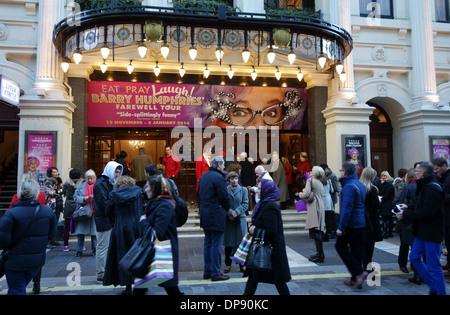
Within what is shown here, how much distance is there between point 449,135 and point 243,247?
35.9ft

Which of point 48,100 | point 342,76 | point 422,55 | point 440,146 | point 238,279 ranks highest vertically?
point 422,55

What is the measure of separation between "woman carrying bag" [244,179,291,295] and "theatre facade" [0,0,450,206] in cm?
625

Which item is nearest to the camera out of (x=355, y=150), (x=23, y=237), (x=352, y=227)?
(x=23, y=237)

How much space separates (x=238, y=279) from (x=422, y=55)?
11072 millimetres

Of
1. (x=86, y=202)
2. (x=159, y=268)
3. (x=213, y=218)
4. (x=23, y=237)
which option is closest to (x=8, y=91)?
(x=86, y=202)

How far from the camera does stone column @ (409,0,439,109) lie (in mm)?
11992

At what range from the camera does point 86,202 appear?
7191 mm

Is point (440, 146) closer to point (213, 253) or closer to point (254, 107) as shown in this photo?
point (254, 107)

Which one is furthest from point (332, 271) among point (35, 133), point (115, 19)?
point (35, 133)

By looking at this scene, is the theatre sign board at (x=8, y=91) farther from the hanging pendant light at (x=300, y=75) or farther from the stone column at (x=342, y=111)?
the stone column at (x=342, y=111)

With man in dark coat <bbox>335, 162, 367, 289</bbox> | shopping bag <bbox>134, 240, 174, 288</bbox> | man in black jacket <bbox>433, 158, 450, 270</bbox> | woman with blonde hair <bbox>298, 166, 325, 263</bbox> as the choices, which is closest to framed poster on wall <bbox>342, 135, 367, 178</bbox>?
woman with blonde hair <bbox>298, 166, 325, 263</bbox>

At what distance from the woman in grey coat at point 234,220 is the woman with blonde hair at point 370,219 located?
208 cm

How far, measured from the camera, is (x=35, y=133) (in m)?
9.64

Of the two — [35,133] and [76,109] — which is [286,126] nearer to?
[76,109]
